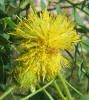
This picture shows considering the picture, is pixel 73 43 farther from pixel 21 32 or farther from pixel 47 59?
pixel 21 32

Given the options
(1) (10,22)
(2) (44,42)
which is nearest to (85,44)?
(2) (44,42)

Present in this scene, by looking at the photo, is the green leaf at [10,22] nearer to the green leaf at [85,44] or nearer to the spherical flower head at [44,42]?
the spherical flower head at [44,42]

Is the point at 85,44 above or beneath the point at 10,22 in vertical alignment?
beneath

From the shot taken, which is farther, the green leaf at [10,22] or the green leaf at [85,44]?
the green leaf at [85,44]

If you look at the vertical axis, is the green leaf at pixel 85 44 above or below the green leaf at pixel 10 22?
below

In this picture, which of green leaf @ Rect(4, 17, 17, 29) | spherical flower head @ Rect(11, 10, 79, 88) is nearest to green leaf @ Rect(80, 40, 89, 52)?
spherical flower head @ Rect(11, 10, 79, 88)

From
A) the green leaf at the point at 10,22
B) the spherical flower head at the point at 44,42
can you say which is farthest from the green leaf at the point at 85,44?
the green leaf at the point at 10,22

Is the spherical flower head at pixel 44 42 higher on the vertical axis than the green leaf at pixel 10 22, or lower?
lower

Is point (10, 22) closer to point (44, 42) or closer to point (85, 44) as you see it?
point (44, 42)

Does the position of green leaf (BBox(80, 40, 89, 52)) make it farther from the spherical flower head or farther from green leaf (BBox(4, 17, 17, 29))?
green leaf (BBox(4, 17, 17, 29))

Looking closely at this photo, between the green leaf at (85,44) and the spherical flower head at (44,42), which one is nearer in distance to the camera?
the spherical flower head at (44,42)
